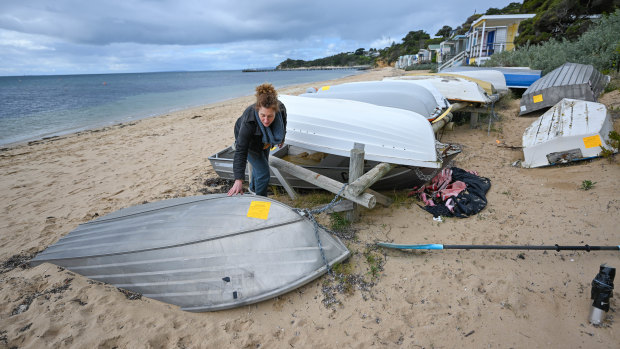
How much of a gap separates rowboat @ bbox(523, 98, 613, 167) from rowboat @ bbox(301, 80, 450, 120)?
65.2 inches

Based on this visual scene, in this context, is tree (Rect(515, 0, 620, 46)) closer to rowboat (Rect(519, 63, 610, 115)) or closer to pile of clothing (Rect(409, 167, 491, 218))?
rowboat (Rect(519, 63, 610, 115))

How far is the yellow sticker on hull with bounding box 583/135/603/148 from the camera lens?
4.37 m

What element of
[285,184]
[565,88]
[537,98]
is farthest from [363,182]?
[537,98]

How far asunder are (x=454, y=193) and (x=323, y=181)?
192 centimetres

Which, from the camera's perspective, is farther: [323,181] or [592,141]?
[592,141]

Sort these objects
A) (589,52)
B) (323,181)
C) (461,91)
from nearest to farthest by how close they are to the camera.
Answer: (323,181) < (461,91) < (589,52)

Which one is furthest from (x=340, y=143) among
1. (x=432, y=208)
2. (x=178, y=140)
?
(x=178, y=140)

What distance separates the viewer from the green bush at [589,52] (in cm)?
934

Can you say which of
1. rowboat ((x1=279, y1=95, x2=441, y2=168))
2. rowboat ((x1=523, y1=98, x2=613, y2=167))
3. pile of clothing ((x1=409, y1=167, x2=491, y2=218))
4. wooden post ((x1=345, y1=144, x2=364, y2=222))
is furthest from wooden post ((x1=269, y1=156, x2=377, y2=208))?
rowboat ((x1=523, y1=98, x2=613, y2=167))

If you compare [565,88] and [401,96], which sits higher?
[401,96]

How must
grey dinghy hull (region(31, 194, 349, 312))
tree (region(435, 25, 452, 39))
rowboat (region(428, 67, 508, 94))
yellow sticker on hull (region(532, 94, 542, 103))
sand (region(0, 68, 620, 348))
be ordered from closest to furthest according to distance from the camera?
sand (region(0, 68, 620, 348)) < grey dinghy hull (region(31, 194, 349, 312)) < yellow sticker on hull (region(532, 94, 542, 103)) < rowboat (region(428, 67, 508, 94)) < tree (region(435, 25, 452, 39))

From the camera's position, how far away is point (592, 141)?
4.42 meters

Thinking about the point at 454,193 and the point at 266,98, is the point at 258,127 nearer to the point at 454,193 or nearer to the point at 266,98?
the point at 266,98

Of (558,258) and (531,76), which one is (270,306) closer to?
(558,258)
